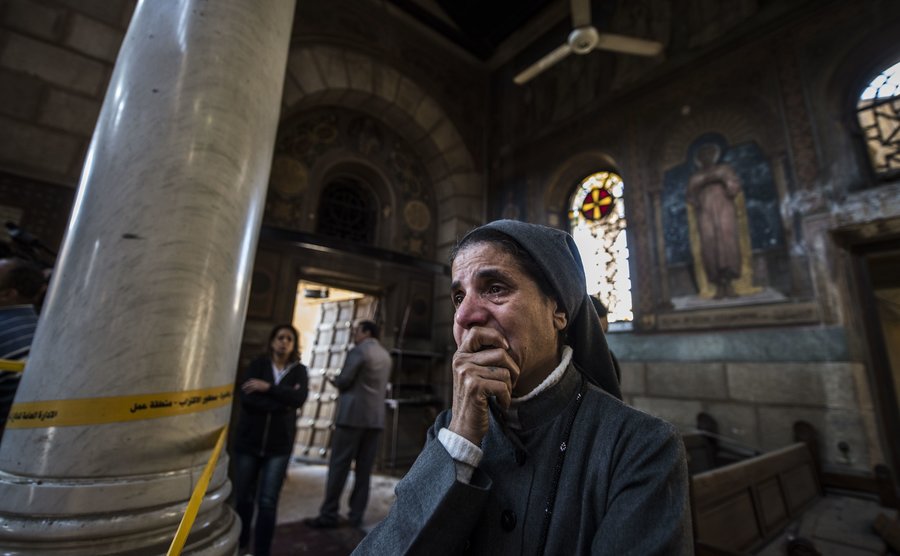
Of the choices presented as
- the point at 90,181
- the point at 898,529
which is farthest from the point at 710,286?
the point at 90,181

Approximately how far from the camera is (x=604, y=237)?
5766 mm

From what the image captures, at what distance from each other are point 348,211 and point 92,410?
5.43 m

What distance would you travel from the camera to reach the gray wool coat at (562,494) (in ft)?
2.05

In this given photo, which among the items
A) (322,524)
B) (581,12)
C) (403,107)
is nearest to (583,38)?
(581,12)

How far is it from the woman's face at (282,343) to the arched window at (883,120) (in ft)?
18.5

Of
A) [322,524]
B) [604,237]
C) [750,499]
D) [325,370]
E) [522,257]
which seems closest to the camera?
[522,257]

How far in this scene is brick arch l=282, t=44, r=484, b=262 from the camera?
545 cm

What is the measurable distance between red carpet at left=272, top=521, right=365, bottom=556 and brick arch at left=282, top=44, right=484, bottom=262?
3.84m

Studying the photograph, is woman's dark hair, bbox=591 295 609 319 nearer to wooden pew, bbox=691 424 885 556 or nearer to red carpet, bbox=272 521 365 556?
wooden pew, bbox=691 424 885 556

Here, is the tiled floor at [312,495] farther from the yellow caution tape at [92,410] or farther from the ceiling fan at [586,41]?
the ceiling fan at [586,41]

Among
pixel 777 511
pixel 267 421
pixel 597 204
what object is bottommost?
pixel 777 511

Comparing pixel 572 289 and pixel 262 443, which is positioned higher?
pixel 572 289

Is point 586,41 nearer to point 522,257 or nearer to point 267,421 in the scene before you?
point 522,257

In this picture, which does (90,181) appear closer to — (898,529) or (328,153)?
Result: (898,529)
